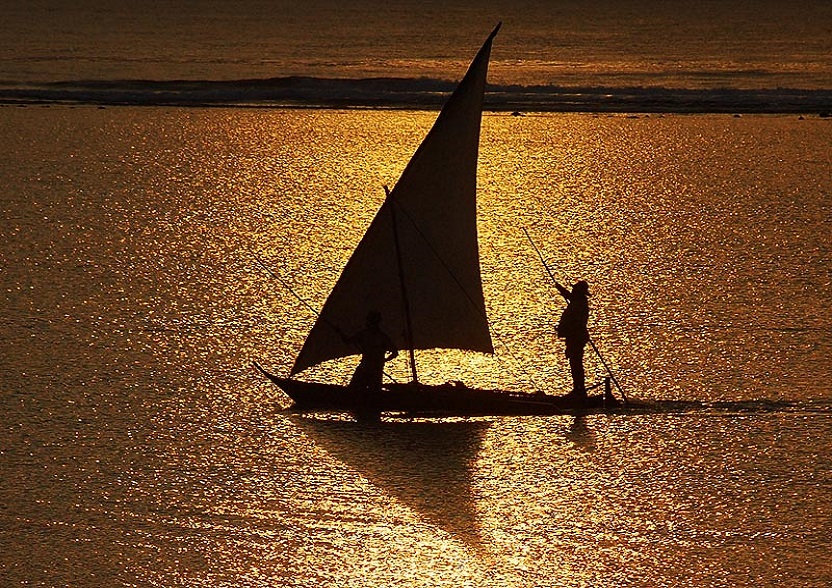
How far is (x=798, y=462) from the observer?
44.4 ft

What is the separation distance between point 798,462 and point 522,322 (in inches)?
223

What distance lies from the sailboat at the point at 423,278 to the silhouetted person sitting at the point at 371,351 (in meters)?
0.12

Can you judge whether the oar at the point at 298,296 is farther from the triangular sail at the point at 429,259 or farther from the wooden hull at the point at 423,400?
the wooden hull at the point at 423,400

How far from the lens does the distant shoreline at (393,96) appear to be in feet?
165

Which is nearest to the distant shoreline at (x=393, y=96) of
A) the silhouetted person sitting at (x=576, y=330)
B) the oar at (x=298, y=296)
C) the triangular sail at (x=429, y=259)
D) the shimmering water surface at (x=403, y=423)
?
the shimmering water surface at (x=403, y=423)

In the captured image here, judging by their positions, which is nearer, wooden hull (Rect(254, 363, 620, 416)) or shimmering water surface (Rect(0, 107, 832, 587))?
shimmering water surface (Rect(0, 107, 832, 587))

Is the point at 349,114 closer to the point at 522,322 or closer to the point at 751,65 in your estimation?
the point at 522,322

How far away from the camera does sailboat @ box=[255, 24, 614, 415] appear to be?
14852 millimetres

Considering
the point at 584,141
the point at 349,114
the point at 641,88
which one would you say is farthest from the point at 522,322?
the point at 641,88

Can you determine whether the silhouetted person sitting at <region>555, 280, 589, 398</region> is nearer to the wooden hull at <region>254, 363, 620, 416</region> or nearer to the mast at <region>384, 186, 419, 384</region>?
the wooden hull at <region>254, 363, 620, 416</region>

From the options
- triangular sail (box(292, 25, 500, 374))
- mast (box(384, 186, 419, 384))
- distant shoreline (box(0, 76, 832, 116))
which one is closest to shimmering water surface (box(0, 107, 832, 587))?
triangular sail (box(292, 25, 500, 374))

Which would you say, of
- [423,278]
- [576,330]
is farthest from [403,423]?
[576,330]

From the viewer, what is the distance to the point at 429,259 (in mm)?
15750

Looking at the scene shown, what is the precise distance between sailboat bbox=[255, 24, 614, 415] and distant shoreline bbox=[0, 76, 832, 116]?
33.1 meters
